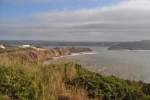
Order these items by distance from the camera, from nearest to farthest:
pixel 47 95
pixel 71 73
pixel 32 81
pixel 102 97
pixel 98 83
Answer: pixel 47 95, pixel 32 81, pixel 102 97, pixel 98 83, pixel 71 73

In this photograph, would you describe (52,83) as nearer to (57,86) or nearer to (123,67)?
(57,86)

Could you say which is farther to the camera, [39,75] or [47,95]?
Answer: [39,75]

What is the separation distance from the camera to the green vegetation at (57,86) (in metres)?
10.6

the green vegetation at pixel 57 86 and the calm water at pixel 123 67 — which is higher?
the green vegetation at pixel 57 86

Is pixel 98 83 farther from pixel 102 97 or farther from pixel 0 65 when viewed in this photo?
pixel 0 65

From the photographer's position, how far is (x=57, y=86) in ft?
37.8

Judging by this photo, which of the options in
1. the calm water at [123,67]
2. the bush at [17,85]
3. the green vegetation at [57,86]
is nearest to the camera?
the bush at [17,85]

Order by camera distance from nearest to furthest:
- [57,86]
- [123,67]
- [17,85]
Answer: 1. [17,85]
2. [57,86]
3. [123,67]

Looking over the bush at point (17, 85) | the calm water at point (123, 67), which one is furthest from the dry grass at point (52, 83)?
the calm water at point (123, 67)

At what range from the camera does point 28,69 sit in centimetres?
1277

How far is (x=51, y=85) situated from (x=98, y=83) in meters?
2.36

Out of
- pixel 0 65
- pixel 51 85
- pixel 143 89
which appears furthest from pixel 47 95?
pixel 143 89

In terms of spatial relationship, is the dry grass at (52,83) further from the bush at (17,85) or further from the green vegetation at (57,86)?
the bush at (17,85)

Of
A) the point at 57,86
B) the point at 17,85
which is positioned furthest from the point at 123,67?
the point at 17,85
